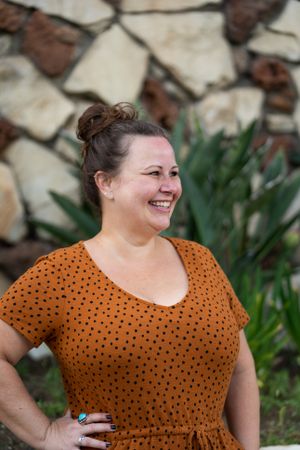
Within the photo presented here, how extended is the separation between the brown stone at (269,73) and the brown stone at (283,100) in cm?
4

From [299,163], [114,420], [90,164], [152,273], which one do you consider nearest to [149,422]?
[114,420]

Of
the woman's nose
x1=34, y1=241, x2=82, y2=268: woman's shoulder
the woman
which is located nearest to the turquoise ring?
the woman

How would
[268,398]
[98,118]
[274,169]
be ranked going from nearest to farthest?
1. [98,118]
2. [268,398]
3. [274,169]

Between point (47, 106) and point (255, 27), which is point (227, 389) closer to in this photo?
point (47, 106)

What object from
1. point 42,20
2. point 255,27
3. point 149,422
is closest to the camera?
point 149,422

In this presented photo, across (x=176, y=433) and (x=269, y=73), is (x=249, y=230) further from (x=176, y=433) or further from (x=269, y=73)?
(x=176, y=433)

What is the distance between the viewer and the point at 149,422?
1904mm

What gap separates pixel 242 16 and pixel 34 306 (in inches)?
97.8

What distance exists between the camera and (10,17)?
3432 mm

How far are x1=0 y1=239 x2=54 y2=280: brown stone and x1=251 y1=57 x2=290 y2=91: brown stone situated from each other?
55.6 inches

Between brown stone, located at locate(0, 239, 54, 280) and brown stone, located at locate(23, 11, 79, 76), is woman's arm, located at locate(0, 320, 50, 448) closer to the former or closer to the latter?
brown stone, located at locate(0, 239, 54, 280)

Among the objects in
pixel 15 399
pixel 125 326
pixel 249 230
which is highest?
pixel 125 326

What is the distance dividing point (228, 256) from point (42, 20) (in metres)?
1.36

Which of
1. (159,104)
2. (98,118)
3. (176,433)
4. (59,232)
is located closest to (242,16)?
(159,104)
